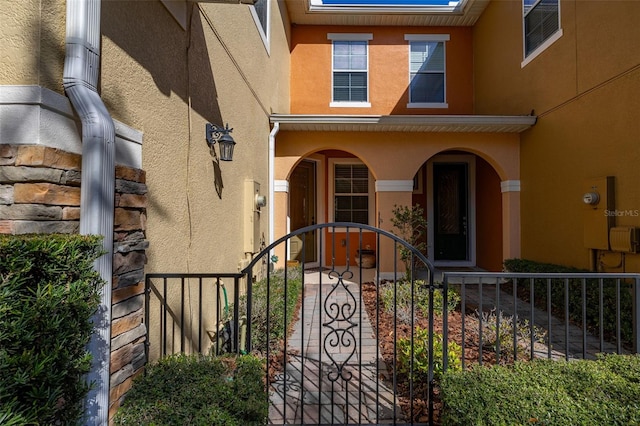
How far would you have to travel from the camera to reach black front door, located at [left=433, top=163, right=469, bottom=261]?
29.0 ft

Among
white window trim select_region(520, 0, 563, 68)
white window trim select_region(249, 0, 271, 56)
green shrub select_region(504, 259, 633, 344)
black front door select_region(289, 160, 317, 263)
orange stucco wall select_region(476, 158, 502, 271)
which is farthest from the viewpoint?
black front door select_region(289, 160, 317, 263)

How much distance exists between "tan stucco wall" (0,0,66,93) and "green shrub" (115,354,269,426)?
1669 mm

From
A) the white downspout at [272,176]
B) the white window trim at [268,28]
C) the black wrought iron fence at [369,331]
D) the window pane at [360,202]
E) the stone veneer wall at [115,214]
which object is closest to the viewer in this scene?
the stone veneer wall at [115,214]

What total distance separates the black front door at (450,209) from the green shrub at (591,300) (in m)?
2.76

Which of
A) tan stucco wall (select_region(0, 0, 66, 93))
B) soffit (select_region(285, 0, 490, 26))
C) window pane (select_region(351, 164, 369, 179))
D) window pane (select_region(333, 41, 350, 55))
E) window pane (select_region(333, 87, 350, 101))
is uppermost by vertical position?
soffit (select_region(285, 0, 490, 26))

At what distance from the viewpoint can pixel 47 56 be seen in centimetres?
150

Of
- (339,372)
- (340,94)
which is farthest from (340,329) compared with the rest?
(340,94)

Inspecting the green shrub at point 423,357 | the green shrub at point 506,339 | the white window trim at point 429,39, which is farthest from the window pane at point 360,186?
the green shrub at point 423,357

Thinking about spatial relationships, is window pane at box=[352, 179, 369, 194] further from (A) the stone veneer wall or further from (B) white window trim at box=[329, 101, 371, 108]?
(A) the stone veneer wall

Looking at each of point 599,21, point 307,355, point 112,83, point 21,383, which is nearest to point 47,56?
point 112,83

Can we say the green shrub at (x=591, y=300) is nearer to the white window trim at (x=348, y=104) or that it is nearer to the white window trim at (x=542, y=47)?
the white window trim at (x=542, y=47)

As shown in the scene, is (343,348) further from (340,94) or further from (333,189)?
(340,94)

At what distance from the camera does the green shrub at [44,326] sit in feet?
3.59

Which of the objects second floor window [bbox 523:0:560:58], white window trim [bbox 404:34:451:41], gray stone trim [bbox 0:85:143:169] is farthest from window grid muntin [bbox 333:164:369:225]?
gray stone trim [bbox 0:85:143:169]
